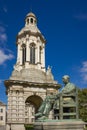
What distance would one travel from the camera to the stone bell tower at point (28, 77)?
40344mm

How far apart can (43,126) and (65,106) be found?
4.77 ft

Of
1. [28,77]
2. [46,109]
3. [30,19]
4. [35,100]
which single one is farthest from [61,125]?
[30,19]

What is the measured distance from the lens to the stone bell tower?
132ft

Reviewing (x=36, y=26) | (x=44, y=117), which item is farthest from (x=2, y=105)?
(x=44, y=117)

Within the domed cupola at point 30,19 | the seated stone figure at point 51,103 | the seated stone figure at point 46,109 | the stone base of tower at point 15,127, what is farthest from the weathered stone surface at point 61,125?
the domed cupola at point 30,19

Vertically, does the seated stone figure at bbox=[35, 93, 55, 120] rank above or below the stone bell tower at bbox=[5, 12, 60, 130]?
below

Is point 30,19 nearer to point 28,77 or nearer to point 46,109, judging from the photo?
point 28,77

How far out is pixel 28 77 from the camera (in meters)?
43.2

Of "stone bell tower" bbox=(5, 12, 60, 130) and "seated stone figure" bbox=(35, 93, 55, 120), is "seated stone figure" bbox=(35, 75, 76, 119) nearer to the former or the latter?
"seated stone figure" bbox=(35, 93, 55, 120)

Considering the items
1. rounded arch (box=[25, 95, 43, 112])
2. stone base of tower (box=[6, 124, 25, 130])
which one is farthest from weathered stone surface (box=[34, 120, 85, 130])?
rounded arch (box=[25, 95, 43, 112])

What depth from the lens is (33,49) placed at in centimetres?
4694

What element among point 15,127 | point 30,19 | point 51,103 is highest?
point 30,19

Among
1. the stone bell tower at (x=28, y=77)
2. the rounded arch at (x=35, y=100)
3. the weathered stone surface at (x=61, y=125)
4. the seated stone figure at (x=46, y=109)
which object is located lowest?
the weathered stone surface at (x=61, y=125)

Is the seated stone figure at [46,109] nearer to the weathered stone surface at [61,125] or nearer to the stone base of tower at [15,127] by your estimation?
the weathered stone surface at [61,125]
